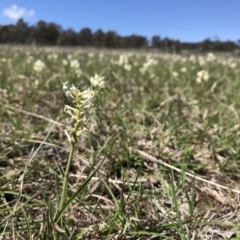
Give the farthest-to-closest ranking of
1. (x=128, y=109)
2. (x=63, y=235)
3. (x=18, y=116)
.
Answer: (x=128, y=109)
(x=18, y=116)
(x=63, y=235)

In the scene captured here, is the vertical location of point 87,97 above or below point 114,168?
above

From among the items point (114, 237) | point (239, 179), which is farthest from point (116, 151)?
point (114, 237)

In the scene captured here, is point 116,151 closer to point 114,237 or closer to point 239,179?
point 239,179

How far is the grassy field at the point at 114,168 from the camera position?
1.54 meters

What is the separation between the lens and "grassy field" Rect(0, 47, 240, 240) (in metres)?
1.54

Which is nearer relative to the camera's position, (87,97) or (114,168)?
(87,97)

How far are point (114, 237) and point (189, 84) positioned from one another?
3760 millimetres

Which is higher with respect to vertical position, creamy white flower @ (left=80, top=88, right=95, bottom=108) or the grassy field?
creamy white flower @ (left=80, top=88, right=95, bottom=108)

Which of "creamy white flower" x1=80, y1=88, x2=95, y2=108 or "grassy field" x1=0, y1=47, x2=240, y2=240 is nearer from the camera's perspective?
"creamy white flower" x1=80, y1=88, x2=95, y2=108

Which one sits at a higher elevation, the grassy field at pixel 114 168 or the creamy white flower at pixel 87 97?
the creamy white flower at pixel 87 97


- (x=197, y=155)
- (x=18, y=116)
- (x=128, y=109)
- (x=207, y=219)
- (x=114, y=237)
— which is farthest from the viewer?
(x=128, y=109)

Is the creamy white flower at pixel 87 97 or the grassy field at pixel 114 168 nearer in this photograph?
the creamy white flower at pixel 87 97

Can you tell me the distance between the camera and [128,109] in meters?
3.50

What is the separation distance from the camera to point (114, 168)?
2291mm
